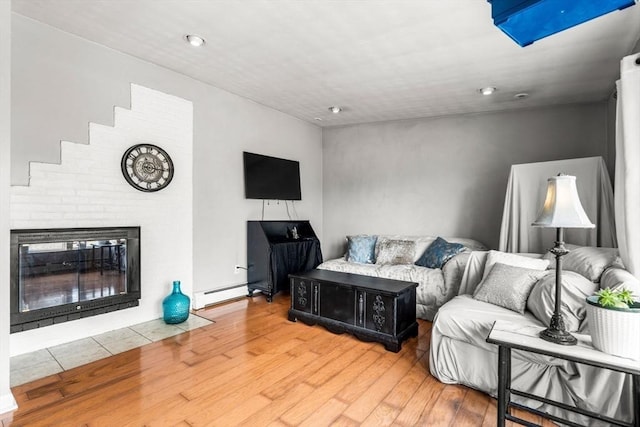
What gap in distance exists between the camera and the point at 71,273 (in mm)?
2848

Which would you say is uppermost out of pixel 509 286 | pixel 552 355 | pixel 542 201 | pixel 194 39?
pixel 194 39

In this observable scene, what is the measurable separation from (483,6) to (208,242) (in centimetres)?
352

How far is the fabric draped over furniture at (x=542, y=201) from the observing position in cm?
312

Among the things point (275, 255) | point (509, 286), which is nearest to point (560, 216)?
point (509, 286)

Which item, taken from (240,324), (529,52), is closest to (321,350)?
(240,324)

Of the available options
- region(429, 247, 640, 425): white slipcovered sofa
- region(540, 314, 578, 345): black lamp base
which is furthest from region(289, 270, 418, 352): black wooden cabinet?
region(540, 314, 578, 345): black lamp base

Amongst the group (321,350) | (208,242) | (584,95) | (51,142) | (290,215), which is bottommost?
(321,350)

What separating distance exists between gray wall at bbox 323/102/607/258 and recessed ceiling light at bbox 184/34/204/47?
315cm

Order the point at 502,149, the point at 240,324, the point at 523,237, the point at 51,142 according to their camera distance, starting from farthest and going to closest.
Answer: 1. the point at 502,149
2. the point at 523,237
3. the point at 240,324
4. the point at 51,142

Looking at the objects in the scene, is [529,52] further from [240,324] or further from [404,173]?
[240,324]

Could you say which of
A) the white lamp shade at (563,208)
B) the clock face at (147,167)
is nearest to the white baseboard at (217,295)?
the clock face at (147,167)

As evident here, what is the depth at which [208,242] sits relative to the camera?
13.0 ft

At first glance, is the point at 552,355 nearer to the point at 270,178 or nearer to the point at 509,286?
the point at 509,286

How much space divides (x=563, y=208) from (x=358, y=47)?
6.80 feet
